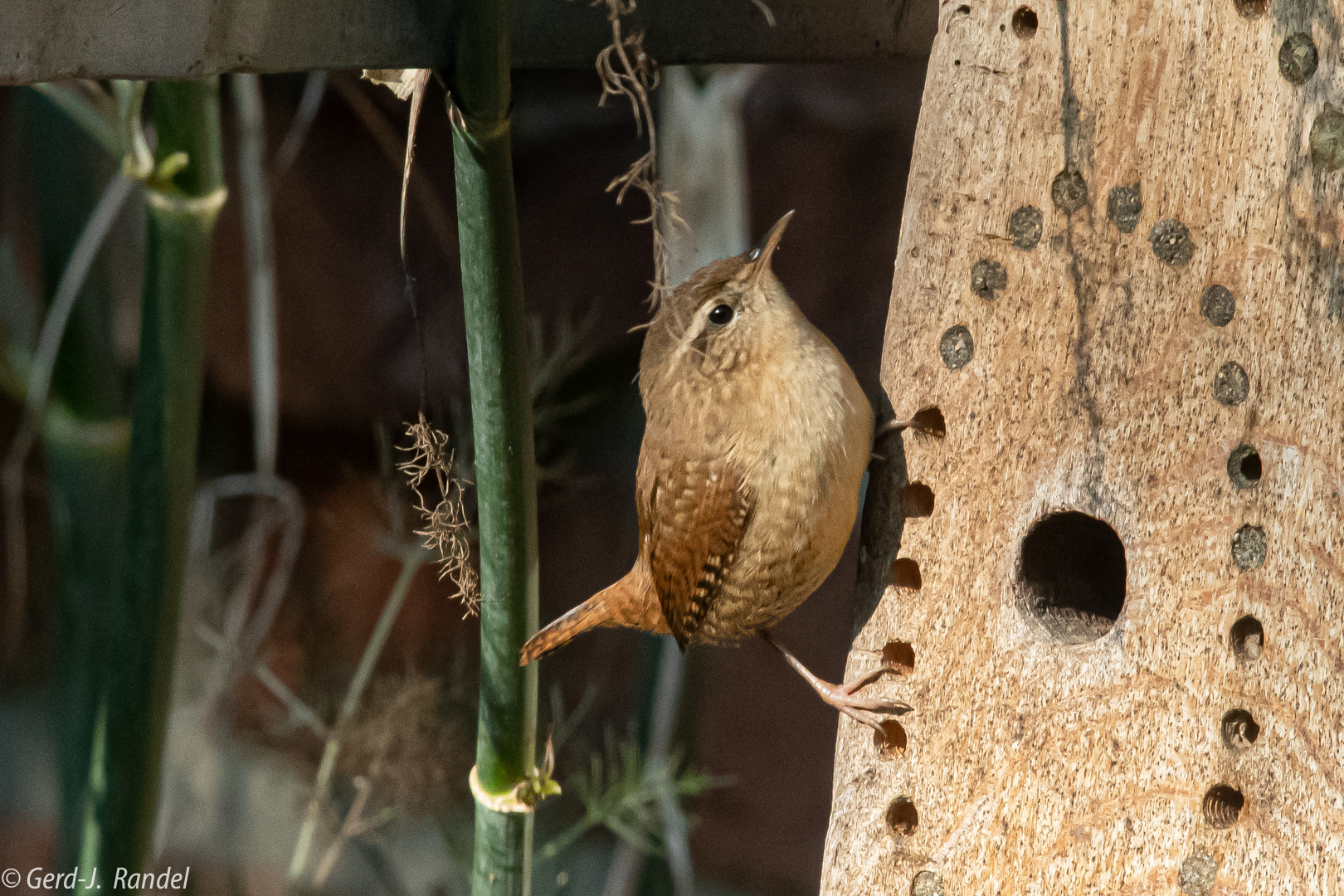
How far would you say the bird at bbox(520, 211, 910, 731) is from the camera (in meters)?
1.87

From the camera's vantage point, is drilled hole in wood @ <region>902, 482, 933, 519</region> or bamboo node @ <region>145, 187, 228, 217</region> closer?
drilled hole in wood @ <region>902, 482, 933, 519</region>

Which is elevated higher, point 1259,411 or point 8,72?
point 8,72

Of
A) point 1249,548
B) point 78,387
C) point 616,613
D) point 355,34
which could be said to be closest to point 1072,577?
point 1249,548

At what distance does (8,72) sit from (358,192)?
1.80 m

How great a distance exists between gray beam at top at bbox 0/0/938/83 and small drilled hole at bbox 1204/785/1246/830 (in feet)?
4.66

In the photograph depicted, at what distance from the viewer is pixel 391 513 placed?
3297 mm

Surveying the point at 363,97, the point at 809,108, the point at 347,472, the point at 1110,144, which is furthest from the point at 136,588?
the point at 1110,144

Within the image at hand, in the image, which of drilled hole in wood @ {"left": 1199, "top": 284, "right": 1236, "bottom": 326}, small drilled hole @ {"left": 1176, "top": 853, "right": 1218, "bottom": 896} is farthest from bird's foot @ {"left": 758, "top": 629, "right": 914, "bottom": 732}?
drilled hole in wood @ {"left": 1199, "top": 284, "right": 1236, "bottom": 326}

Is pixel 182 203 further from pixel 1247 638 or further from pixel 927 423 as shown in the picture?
pixel 1247 638

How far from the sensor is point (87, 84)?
2.84 meters

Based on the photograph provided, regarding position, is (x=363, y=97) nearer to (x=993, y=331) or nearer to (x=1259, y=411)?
(x=993, y=331)

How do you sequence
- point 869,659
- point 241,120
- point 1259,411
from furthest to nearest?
1. point 241,120
2. point 869,659
3. point 1259,411

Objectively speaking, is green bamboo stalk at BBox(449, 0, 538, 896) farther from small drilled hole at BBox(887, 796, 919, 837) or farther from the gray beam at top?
small drilled hole at BBox(887, 796, 919, 837)

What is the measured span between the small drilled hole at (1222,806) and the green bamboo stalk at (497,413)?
1000mm
